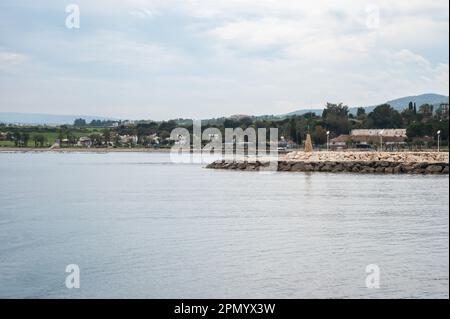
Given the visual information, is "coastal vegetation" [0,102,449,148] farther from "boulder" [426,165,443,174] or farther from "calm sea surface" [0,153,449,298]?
"calm sea surface" [0,153,449,298]

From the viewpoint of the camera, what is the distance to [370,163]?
62969 millimetres

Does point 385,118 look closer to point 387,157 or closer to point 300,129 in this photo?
point 300,129

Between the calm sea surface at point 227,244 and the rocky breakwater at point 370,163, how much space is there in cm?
2061

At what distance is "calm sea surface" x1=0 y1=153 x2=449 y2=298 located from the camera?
16.4 meters

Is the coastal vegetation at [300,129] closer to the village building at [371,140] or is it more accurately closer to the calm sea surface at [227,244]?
the village building at [371,140]

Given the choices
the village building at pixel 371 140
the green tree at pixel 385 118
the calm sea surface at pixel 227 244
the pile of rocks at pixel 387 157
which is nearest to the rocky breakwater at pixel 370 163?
the pile of rocks at pixel 387 157

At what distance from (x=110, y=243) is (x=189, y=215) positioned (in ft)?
25.3

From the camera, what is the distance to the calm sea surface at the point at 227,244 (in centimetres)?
1638

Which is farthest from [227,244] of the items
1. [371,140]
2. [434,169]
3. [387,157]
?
[371,140]

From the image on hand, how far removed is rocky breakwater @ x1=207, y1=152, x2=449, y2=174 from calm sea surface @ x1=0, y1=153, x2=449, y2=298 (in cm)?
2061

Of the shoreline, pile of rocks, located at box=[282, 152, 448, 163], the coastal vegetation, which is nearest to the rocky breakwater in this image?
pile of rocks, located at box=[282, 152, 448, 163]

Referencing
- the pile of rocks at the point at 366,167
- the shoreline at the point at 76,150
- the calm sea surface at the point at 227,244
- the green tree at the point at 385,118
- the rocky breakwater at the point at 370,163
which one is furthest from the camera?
the shoreline at the point at 76,150

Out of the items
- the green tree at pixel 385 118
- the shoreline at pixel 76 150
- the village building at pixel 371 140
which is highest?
the green tree at pixel 385 118
